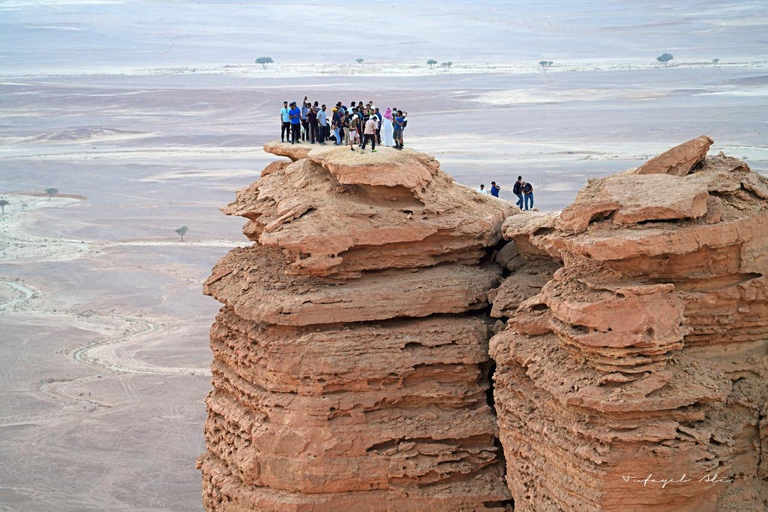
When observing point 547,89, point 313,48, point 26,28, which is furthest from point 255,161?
point 26,28

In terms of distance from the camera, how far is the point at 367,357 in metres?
19.1

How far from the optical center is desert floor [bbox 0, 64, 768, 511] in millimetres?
33375

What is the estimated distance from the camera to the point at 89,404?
36.2 metres

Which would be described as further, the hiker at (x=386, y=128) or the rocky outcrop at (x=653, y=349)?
the hiker at (x=386, y=128)

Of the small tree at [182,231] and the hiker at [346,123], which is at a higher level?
the hiker at [346,123]

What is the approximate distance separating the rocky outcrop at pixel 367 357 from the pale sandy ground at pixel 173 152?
11.2m

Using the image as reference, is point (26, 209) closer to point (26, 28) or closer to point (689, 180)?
point (689, 180)

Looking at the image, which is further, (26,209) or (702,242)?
(26,209)

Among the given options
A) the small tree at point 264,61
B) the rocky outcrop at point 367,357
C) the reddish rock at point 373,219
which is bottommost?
the rocky outcrop at point 367,357

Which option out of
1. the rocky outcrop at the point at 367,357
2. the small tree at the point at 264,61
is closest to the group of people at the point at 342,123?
the rocky outcrop at the point at 367,357

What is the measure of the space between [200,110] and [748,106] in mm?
50687

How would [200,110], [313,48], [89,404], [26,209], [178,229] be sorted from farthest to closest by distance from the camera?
[313,48]
[200,110]
[26,209]
[178,229]
[89,404]

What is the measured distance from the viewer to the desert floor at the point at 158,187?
33.4 m

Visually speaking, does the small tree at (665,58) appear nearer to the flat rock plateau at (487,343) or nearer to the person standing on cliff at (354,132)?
the person standing on cliff at (354,132)
